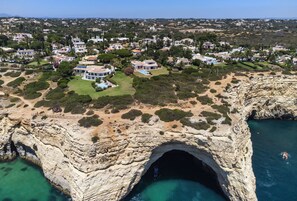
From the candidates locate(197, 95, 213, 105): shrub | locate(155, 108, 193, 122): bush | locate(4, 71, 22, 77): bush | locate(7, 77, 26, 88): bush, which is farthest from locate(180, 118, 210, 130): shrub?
locate(4, 71, 22, 77): bush

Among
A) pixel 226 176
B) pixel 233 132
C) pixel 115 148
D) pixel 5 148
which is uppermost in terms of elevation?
pixel 233 132

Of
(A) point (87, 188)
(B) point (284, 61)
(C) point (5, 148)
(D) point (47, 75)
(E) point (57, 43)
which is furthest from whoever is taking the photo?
(E) point (57, 43)

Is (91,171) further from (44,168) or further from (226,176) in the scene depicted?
(226,176)

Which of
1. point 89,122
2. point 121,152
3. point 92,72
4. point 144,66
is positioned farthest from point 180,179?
point 144,66

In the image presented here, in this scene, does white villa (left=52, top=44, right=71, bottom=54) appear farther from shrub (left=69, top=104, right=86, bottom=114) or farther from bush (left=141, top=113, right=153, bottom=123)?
bush (left=141, top=113, right=153, bottom=123)

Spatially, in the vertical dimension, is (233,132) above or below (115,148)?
above

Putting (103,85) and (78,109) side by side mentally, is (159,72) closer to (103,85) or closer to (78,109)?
(103,85)

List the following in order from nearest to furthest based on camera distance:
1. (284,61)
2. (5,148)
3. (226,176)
Answer: 1. (226,176)
2. (5,148)
3. (284,61)

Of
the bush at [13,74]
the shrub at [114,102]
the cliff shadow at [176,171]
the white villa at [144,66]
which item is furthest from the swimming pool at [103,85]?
the bush at [13,74]

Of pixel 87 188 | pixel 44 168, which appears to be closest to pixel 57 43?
pixel 44 168
